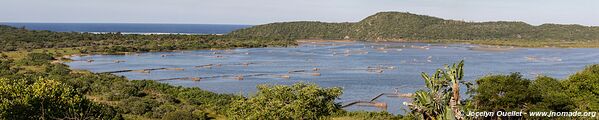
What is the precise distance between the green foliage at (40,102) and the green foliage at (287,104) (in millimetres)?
8832

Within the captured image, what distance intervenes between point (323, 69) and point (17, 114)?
83.7m

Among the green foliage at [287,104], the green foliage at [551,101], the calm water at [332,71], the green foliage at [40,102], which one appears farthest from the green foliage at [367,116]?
the green foliage at [40,102]

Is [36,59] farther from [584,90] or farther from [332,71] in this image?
[584,90]

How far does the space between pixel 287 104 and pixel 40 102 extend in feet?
44.0

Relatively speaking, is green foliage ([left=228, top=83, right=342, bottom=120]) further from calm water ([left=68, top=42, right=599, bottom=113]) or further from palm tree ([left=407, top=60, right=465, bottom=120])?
calm water ([left=68, top=42, right=599, bottom=113])

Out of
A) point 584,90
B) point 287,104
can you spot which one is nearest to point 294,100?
point 287,104

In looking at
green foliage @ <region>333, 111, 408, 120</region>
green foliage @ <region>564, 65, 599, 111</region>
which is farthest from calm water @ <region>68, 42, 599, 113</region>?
green foliage @ <region>564, 65, 599, 111</region>

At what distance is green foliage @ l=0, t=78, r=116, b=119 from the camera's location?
101ft

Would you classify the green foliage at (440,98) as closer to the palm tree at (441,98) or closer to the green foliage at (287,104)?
the palm tree at (441,98)

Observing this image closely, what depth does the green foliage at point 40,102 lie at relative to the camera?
30.7 metres

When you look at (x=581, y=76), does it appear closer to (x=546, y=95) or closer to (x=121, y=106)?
(x=546, y=95)

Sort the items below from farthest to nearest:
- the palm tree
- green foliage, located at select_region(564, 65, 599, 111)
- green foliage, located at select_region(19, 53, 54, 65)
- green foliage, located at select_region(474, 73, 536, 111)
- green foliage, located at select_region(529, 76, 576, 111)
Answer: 1. green foliage, located at select_region(19, 53, 54, 65)
2. green foliage, located at select_region(474, 73, 536, 111)
3. green foliage, located at select_region(564, 65, 599, 111)
4. green foliage, located at select_region(529, 76, 576, 111)
5. the palm tree

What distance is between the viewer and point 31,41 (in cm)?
17712

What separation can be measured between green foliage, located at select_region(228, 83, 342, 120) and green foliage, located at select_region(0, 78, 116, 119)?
8.83 metres
